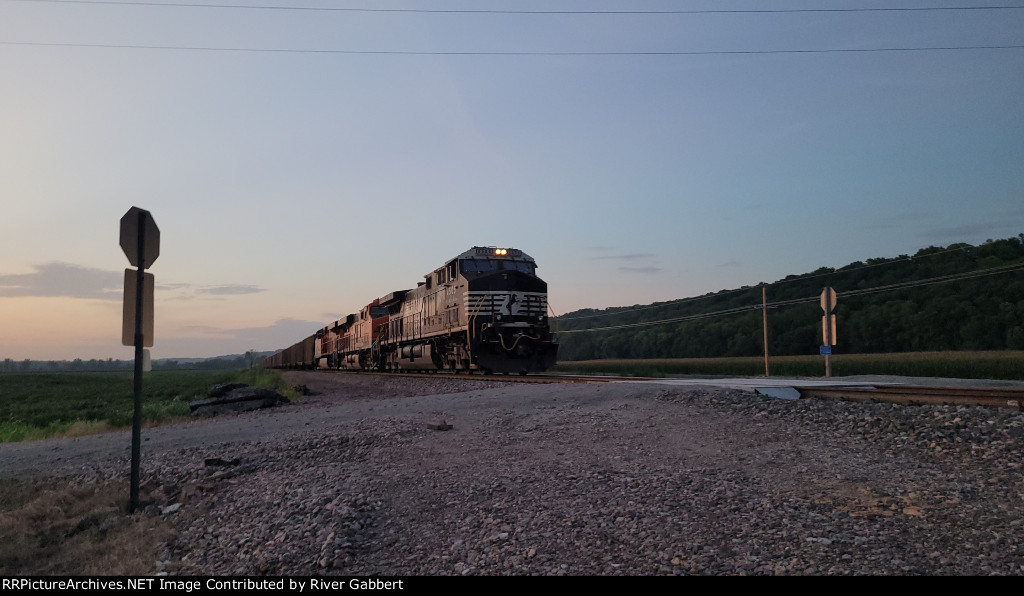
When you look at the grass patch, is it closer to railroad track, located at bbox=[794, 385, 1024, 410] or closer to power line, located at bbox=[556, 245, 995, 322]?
railroad track, located at bbox=[794, 385, 1024, 410]

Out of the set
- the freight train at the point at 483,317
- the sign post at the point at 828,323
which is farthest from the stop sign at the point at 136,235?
the sign post at the point at 828,323

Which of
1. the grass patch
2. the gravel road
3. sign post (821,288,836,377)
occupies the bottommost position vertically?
the grass patch

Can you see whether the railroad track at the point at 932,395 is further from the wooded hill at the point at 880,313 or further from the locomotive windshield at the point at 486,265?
the locomotive windshield at the point at 486,265

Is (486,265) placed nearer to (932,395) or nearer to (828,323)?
(828,323)

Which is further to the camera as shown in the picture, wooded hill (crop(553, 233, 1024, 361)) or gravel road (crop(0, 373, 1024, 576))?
wooded hill (crop(553, 233, 1024, 361))

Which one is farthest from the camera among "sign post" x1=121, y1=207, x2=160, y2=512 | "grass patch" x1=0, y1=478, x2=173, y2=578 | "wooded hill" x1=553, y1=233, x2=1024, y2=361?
"wooded hill" x1=553, y1=233, x2=1024, y2=361

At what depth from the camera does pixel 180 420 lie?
15.6 m

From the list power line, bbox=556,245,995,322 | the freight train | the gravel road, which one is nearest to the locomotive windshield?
the freight train

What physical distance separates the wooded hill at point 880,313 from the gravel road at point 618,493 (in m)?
14.1

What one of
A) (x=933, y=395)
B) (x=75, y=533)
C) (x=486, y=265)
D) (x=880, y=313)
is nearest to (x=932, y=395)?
(x=933, y=395)

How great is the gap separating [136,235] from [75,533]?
117 inches

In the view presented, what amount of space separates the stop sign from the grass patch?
8.43 feet

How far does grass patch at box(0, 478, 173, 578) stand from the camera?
513cm
